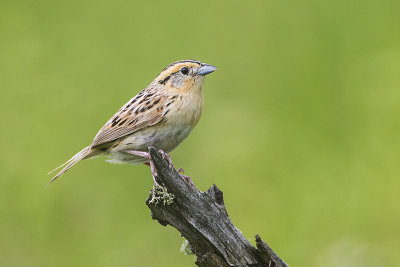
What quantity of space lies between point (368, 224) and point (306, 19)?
2648 mm

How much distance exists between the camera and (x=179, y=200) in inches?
197

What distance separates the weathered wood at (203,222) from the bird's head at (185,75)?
1.61 metres

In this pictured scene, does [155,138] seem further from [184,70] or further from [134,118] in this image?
[184,70]

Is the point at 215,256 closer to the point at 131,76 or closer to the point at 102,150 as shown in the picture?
the point at 102,150

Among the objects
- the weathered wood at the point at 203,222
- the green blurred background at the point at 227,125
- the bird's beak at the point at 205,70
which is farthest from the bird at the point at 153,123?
the green blurred background at the point at 227,125

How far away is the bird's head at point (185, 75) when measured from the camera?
6543mm

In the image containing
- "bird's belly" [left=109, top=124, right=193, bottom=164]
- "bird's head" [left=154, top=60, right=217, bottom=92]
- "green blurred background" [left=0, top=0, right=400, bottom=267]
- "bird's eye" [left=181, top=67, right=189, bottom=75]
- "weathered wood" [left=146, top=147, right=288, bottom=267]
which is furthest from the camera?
"green blurred background" [left=0, top=0, right=400, bottom=267]

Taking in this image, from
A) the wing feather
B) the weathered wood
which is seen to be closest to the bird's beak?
the wing feather

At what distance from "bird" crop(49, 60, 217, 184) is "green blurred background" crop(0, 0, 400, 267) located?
4.47ft

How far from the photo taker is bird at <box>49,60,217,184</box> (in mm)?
6059

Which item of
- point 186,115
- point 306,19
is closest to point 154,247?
point 186,115

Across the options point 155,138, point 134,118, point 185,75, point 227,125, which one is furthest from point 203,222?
point 227,125

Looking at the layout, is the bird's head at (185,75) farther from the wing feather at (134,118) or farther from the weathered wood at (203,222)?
the weathered wood at (203,222)

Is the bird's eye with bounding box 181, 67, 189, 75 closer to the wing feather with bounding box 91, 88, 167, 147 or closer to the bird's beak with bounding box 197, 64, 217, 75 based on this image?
the bird's beak with bounding box 197, 64, 217, 75
